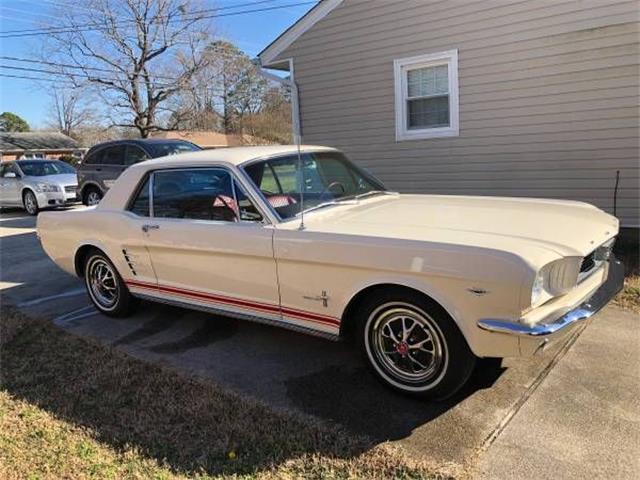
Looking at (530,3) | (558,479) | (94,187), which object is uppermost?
(530,3)

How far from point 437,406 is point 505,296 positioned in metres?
0.86

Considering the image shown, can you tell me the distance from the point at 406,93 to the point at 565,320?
6.46m

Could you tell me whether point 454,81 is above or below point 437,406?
above

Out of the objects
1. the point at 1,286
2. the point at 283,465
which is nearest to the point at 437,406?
the point at 283,465

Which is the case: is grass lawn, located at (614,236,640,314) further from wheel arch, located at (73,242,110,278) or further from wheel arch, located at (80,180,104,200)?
wheel arch, located at (80,180,104,200)

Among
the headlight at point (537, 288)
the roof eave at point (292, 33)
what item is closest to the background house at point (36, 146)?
the roof eave at point (292, 33)

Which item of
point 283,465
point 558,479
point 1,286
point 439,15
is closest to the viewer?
point 558,479

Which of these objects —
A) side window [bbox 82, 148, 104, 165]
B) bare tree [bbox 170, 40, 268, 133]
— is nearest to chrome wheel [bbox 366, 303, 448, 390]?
side window [bbox 82, 148, 104, 165]

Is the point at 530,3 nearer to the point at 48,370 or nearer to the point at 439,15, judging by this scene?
the point at 439,15

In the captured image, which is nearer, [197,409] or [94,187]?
[197,409]

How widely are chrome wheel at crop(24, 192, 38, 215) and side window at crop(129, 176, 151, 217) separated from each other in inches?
449

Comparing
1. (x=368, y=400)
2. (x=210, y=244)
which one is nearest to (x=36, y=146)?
(x=210, y=244)

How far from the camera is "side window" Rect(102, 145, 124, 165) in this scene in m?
11.7

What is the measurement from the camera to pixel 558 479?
254 centimetres
